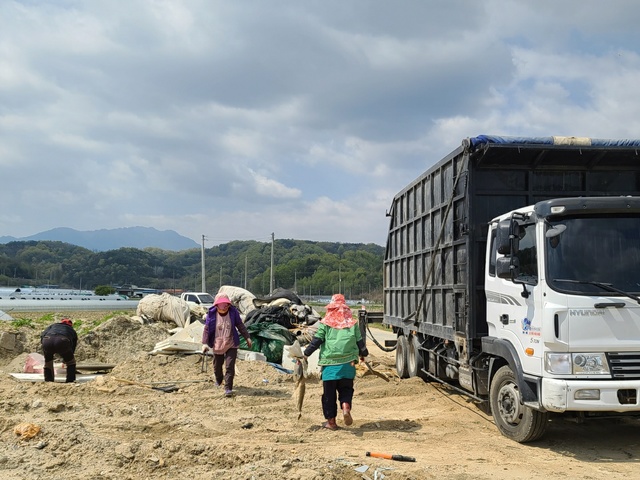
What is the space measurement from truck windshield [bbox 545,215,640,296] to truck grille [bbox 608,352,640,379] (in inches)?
23.7

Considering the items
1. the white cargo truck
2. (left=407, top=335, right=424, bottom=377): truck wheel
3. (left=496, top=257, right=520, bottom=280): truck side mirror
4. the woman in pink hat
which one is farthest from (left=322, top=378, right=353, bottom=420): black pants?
(left=407, top=335, right=424, bottom=377): truck wheel

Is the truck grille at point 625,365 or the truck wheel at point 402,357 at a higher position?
the truck grille at point 625,365

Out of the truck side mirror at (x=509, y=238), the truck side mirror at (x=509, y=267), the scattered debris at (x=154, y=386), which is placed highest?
the truck side mirror at (x=509, y=238)

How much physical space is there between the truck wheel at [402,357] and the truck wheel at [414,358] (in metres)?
0.09

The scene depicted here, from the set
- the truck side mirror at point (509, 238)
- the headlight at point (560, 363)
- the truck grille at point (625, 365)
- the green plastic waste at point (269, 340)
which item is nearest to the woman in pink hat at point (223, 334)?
the green plastic waste at point (269, 340)

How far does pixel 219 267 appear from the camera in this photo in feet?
271

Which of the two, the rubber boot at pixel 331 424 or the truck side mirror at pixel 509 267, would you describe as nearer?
the truck side mirror at pixel 509 267

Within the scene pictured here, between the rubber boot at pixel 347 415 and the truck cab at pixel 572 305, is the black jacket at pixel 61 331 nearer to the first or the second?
the rubber boot at pixel 347 415

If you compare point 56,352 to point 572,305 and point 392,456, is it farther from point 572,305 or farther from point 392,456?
point 572,305

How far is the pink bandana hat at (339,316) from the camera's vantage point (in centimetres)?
763

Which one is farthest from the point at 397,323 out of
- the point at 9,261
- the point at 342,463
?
the point at 9,261

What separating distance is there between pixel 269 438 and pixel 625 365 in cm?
382

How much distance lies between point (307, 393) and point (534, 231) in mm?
5362

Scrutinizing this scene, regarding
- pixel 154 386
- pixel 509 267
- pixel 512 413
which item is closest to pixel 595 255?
pixel 509 267
